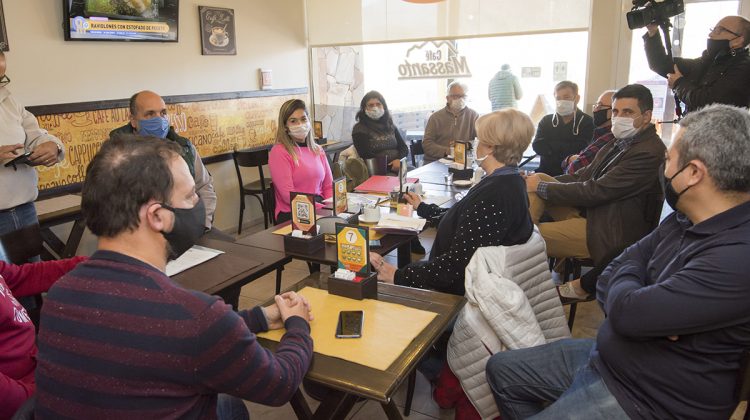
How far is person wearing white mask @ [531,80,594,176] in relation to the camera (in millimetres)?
4281

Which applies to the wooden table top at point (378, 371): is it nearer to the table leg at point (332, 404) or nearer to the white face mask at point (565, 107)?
the table leg at point (332, 404)

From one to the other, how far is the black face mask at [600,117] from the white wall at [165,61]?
322 centimetres

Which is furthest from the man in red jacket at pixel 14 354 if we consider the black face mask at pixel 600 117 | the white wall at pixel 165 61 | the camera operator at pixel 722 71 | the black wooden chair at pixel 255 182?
the black face mask at pixel 600 117

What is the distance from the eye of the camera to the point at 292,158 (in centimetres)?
334

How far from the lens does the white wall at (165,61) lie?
11.3 feet

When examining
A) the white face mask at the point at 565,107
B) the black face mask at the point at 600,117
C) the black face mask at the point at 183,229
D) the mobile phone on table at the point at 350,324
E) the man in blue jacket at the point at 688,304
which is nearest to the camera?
the black face mask at the point at 183,229

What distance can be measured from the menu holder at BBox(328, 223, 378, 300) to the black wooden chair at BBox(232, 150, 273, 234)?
3098mm

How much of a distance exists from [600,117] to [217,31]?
11.0 feet

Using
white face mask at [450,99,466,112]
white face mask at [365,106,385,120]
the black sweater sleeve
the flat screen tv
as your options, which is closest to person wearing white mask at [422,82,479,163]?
white face mask at [450,99,466,112]

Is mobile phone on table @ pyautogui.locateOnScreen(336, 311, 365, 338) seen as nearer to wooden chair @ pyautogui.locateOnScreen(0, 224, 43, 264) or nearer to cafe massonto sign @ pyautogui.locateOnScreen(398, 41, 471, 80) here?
wooden chair @ pyautogui.locateOnScreen(0, 224, 43, 264)

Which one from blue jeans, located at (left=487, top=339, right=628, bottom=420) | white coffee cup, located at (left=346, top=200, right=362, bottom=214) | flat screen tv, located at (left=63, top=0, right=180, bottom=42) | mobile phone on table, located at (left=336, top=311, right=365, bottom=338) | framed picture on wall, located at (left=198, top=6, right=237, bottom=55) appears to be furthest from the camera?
framed picture on wall, located at (left=198, top=6, right=237, bottom=55)

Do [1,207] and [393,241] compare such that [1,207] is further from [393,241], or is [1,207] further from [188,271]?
[393,241]

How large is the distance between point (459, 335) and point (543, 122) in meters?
3.09

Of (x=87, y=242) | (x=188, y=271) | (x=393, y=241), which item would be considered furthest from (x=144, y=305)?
(x=87, y=242)
